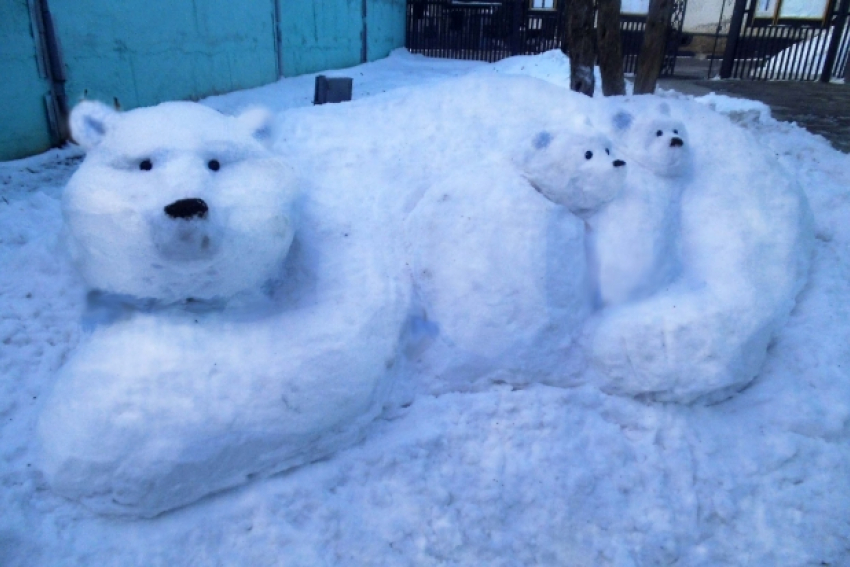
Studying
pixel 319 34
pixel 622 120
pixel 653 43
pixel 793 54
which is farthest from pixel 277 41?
pixel 793 54

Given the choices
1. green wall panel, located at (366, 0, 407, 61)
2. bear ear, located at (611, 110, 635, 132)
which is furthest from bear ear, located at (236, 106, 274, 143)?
green wall panel, located at (366, 0, 407, 61)

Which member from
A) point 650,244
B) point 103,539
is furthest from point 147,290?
point 650,244

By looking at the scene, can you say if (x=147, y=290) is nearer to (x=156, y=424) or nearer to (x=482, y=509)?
(x=156, y=424)

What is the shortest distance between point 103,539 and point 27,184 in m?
2.20

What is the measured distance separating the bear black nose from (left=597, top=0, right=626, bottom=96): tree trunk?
4.17m

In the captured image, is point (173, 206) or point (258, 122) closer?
point (173, 206)

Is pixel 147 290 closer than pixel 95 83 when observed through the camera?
Yes

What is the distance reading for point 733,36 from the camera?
10.4m

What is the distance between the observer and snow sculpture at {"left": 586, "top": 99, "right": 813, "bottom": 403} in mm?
2002

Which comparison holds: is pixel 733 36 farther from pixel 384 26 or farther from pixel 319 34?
pixel 319 34

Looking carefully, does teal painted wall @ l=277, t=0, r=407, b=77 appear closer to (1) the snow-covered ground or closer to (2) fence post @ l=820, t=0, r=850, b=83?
(1) the snow-covered ground

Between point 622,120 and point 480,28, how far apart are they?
1314 cm

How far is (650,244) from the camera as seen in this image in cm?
212

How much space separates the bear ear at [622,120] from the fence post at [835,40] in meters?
10.5
